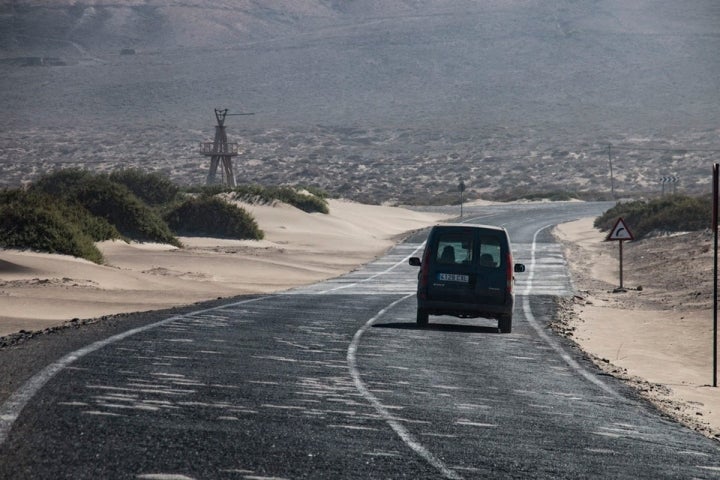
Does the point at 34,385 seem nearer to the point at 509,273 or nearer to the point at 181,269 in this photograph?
the point at 509,273

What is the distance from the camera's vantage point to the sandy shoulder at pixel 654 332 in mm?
16531

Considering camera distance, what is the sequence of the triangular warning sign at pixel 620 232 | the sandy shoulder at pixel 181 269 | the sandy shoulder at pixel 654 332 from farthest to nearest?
1. the triangular warning sign at pixel 620 232
2. the sandy shoulder at pixel 181 269
3. the sandy shoulder at pixel 654 332

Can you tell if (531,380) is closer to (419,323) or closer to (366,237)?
(419,323)

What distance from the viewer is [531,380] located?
15.7 m

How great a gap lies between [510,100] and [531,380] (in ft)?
602

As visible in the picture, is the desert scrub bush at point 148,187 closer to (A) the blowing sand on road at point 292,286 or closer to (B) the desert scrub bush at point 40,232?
(A) the blowing sand on road at point 292,286

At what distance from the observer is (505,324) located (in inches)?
863

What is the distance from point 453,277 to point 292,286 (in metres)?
17.3

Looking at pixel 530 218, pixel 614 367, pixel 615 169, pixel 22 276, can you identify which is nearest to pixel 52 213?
pixel 22 276

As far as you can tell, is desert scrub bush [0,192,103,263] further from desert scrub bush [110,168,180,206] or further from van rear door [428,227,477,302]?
desert scrub bush [110,168,180,206]

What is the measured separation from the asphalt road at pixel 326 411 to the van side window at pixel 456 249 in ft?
4.49

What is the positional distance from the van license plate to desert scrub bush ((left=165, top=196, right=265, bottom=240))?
3566 cm

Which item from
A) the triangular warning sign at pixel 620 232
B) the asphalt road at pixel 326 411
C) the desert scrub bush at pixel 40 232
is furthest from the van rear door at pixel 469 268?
the desert scrub bush at pixel 40 232

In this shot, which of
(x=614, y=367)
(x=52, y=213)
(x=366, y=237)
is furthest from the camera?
(x=366, y=237)
